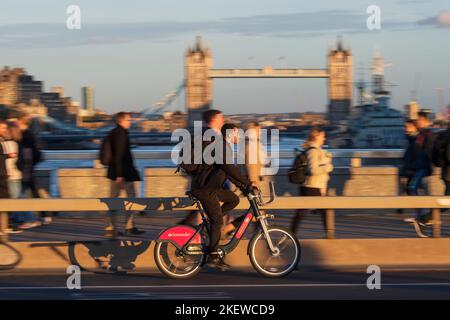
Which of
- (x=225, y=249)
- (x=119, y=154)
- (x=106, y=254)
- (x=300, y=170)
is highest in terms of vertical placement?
(x=119, y=154)

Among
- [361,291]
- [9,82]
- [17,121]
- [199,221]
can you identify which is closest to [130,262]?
[199,221]

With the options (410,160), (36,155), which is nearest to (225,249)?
(36,155)

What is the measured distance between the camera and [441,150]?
12.9 meters

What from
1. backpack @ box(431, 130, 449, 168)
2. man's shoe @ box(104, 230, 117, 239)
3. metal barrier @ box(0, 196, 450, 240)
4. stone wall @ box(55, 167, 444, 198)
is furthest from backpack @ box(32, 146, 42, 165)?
backpack @ box(431, 130, 449, 168)

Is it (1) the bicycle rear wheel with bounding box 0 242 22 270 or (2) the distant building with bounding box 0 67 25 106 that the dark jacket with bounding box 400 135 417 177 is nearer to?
(1) the bicycle rear wheel with bounding box 0 242 22 270

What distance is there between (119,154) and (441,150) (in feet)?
14.5

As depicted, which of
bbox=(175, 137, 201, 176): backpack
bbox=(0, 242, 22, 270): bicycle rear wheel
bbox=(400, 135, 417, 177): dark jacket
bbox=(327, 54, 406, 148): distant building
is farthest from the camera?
bbox=(327, 54, 406, 148): distant building

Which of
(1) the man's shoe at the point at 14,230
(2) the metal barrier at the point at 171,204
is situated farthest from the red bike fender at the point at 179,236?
(1) the man's shoe at the point at 14,230

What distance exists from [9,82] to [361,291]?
13484 centimetres

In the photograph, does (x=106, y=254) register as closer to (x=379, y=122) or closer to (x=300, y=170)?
(x=300, y=170)

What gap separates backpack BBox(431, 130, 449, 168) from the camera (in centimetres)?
1284

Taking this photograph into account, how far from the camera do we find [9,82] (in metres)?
139

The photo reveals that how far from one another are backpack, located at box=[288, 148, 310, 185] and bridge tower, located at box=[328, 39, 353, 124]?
16068 cm
